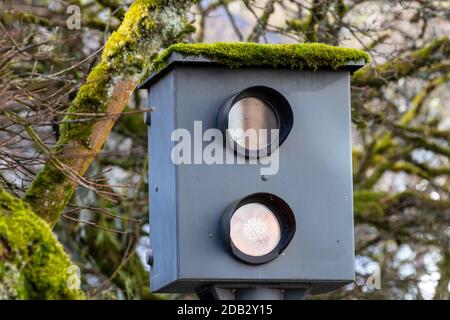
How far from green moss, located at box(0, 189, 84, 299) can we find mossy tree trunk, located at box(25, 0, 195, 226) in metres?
1.79

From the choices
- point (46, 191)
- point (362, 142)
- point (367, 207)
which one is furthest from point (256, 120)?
point (362, 142)

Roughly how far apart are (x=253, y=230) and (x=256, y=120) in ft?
1.20

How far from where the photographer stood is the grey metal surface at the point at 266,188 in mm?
3418

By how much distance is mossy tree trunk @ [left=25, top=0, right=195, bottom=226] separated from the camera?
4508 millimetres

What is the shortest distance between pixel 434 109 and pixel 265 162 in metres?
7.99

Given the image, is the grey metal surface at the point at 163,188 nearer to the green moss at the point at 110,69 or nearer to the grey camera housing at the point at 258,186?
the grey camera housing at the point at 258,186

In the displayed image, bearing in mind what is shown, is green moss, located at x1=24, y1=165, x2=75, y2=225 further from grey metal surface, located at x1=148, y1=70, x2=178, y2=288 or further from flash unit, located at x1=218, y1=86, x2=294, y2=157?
flash unit, located at x1=218, y1=86, x2=294, y2=157

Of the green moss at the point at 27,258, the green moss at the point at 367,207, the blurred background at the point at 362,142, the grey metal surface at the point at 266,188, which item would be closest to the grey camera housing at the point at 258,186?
the grey metal surface at the point at 266,188

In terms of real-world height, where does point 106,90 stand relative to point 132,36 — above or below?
below

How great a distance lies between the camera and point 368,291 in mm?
7797

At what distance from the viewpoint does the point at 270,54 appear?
3572 mm

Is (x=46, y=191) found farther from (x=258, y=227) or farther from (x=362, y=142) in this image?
(x=362, y=142)
